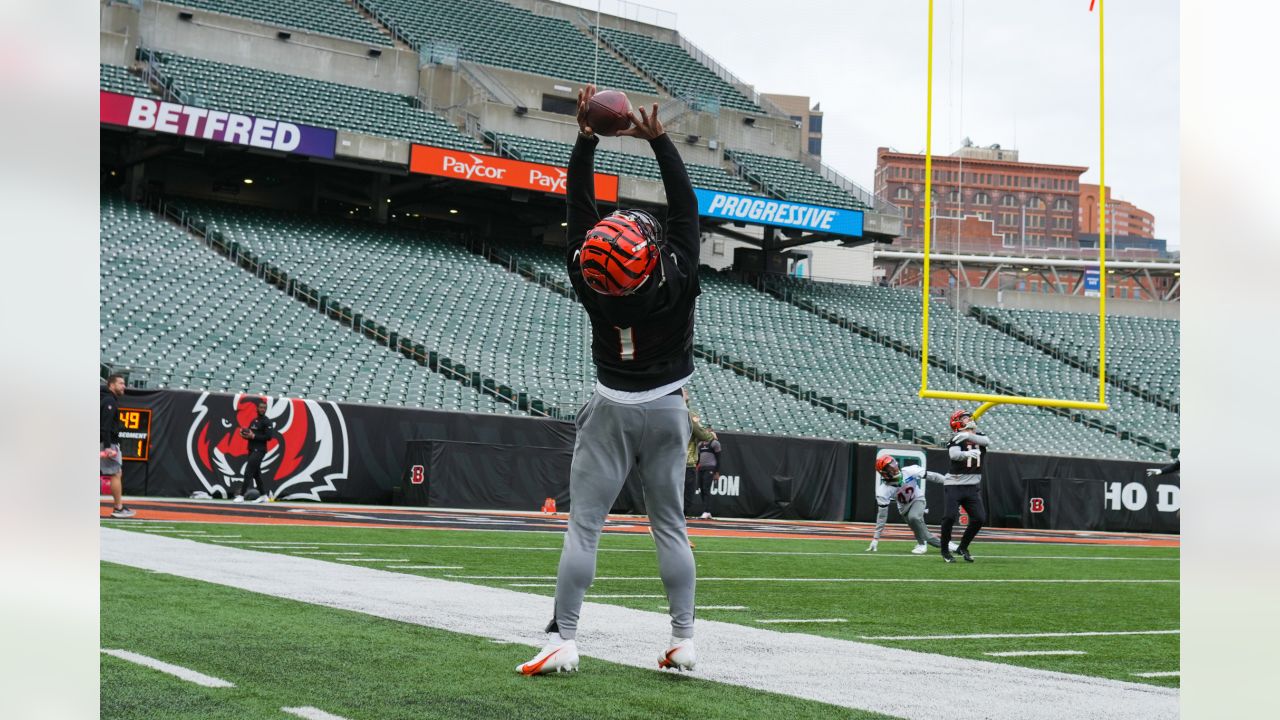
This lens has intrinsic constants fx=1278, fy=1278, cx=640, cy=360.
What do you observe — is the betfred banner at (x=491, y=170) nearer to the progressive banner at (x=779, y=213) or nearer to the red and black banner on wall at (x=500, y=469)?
the progressive banner at (x=779, y=213)

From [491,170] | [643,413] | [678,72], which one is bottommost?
[643,413]

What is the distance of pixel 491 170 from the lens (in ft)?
105

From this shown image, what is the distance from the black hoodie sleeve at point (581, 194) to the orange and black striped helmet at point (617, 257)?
0.36m

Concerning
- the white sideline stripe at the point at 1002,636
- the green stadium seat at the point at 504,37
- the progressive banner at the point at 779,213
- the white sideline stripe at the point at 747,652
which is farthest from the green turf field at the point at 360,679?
the green stadium seat at the point at 504,37

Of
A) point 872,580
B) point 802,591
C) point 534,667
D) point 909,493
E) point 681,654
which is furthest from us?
point 909,493

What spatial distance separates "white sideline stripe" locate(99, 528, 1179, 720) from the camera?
4.07 meters

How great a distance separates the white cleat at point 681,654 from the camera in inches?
170

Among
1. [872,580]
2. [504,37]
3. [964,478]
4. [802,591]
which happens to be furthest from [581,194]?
[504,37]

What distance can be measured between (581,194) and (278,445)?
15.3 meters

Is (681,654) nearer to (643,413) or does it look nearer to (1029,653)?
(643,413)

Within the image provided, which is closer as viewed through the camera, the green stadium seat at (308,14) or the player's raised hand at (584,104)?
the player's raised hand at (584,104)

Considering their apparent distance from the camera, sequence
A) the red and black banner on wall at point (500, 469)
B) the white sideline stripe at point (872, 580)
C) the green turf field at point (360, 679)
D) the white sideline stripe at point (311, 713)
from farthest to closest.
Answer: the red and black banner on wall at point (500, 469)
the white sideline stripe at point (872, 580)
the green turf field at point (360, 679)
the white sideline stripe at point (311, 713)
